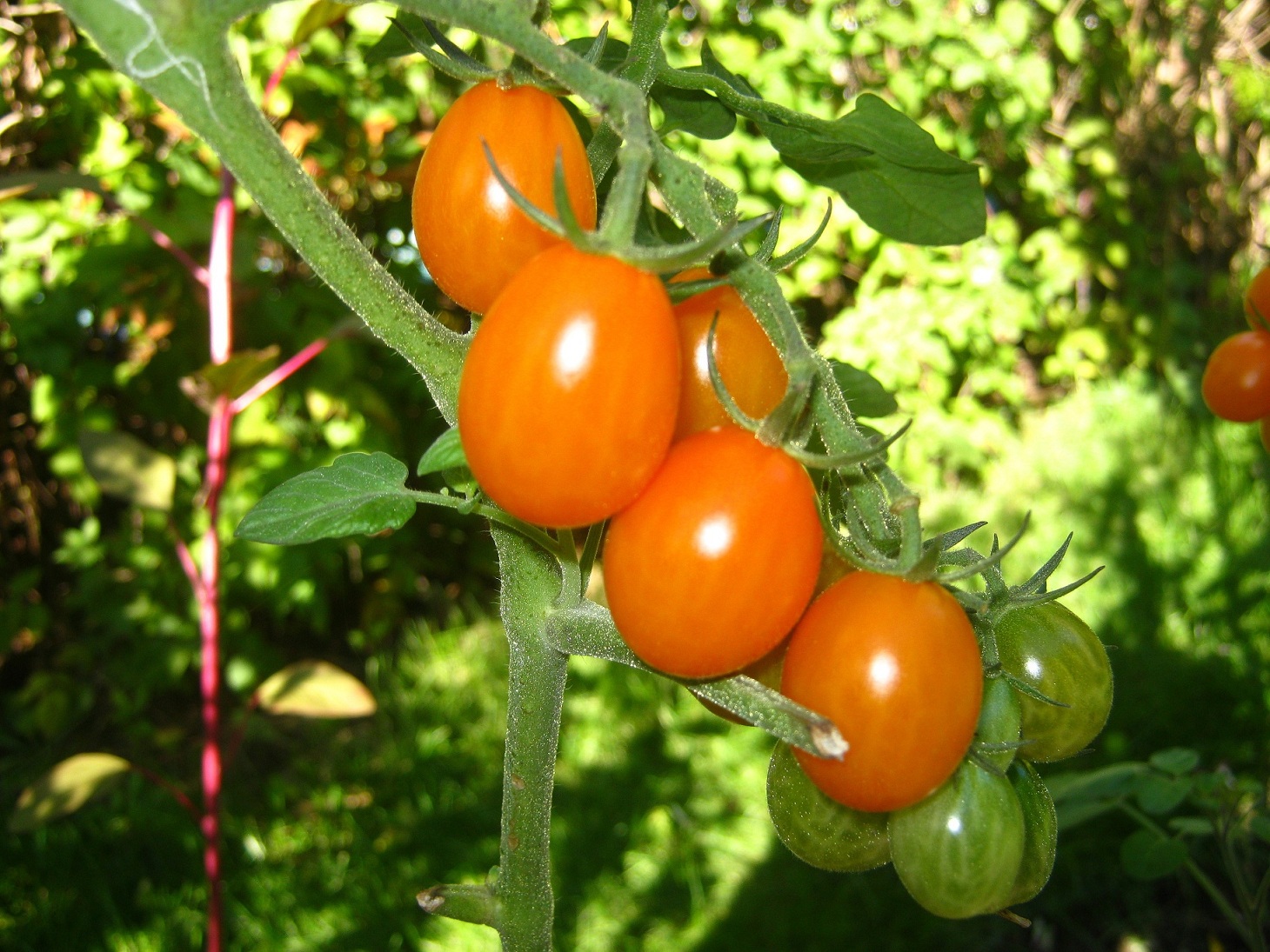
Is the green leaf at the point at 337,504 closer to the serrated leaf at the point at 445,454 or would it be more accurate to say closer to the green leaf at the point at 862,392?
the serrated leaf at the point at 445,454

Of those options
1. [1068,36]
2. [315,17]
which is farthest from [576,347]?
[1068,36]

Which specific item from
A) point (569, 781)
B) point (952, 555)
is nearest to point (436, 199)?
point (952, 555)

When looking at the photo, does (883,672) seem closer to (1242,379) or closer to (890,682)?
(890,682)

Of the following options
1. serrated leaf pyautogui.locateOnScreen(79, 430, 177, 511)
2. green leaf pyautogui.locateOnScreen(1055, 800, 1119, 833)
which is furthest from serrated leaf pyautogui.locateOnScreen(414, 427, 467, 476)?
serrated leaf pyautogui.locateOnScreen(79, 430, 177, 511)

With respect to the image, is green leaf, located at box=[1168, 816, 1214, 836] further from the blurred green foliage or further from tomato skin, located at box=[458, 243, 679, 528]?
tomato skin, located at box=[458, 243, 679, 528]

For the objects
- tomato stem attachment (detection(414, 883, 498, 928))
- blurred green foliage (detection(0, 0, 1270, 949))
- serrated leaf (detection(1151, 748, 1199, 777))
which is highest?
tomato stem attachment (detection(414, 883, 498, 928))

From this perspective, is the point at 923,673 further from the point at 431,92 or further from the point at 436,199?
the point at 431,92
